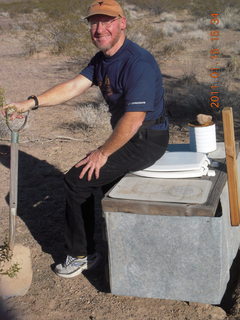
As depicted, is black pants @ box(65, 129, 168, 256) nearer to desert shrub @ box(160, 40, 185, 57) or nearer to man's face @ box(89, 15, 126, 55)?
man's face @ box(89, 15, 126, 55)

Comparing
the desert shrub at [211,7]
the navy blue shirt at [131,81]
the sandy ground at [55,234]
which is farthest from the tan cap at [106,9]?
the desert shrub at [211,7]

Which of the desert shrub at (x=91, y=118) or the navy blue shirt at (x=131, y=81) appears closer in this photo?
the navy blue shirt at (x=131, y=81)

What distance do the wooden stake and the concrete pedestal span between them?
0.06 metres

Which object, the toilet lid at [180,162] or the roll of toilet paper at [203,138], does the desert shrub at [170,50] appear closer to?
the roll of toilet paper at [203,138]

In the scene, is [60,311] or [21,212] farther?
[21,212]

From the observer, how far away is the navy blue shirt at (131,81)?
10.2ft

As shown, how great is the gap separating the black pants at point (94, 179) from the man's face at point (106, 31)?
622mm

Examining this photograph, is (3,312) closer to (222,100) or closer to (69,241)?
(69,241)

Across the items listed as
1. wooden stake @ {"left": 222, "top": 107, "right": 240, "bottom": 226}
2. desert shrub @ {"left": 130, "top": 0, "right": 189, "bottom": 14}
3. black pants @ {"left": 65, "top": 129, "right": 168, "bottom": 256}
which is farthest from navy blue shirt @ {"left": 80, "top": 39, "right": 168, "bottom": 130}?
desert shrub @ {"left": 130, "top": 0, "right": 189, "bottom": 14}

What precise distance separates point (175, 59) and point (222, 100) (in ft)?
17.1

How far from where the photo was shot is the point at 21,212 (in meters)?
4.67

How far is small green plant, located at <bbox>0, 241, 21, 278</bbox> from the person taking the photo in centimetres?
352

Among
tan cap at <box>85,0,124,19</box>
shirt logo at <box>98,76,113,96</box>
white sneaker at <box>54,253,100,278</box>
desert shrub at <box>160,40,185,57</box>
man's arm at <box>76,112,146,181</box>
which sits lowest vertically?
white sneaker at <box>54,253,100,278</box>

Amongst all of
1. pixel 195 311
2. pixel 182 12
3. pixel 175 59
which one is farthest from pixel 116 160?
pixel 182 12
